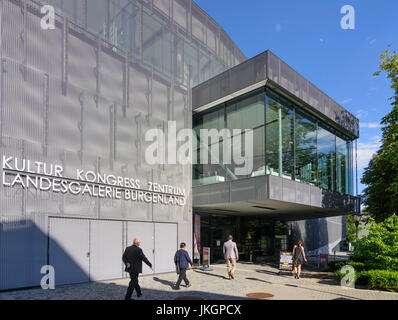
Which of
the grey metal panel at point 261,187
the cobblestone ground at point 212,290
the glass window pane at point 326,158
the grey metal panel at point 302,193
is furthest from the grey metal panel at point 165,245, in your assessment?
the glass window pane at point 326,158

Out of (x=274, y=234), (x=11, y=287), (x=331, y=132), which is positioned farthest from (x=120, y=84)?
(x=274, y=234)

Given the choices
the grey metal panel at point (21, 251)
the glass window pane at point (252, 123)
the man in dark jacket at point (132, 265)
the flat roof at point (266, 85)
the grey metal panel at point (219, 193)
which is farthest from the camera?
the grey metal panel at point (219, 193)

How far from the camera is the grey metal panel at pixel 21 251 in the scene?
10375 mm

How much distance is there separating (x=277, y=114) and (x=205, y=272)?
27.5 feet

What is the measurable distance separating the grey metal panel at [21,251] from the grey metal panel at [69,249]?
0.37 meters

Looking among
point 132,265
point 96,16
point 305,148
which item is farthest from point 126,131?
point 305,148

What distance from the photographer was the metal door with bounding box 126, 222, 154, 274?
14441mm

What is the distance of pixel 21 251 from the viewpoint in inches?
424

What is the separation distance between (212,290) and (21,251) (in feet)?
20.3

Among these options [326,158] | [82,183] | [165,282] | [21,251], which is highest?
[326,158]

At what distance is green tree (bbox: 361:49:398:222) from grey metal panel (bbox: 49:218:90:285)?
574 inches

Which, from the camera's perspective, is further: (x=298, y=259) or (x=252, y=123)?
(x=252, y=123)

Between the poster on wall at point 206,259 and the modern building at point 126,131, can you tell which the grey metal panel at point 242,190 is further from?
the poster on wall at point 206,259

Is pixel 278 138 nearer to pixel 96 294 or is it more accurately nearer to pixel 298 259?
pixel 298 259
